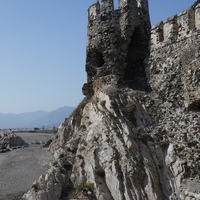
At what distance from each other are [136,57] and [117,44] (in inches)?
53.5

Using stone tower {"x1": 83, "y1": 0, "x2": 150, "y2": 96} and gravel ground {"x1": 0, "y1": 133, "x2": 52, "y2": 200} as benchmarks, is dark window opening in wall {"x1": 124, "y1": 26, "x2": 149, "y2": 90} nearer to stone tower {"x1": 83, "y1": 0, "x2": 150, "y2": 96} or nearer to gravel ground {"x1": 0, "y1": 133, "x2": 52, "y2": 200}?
stone tower {"x1": 83, "y1": 0, "x2": 150, "y2": 96}

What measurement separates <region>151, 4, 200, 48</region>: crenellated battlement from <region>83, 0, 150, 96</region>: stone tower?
147 centimetres

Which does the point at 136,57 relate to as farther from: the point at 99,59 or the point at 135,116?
the point at 135,116

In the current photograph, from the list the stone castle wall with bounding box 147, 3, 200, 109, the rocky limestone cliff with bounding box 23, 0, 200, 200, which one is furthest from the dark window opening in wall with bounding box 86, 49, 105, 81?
the stone castle wall with bounding box 147, 3, 200, 109

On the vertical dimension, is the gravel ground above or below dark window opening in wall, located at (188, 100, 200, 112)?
below

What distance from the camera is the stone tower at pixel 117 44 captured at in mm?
17219

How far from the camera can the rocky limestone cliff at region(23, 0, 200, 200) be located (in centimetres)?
1252

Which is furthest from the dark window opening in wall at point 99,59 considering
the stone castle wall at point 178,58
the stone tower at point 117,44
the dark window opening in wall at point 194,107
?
the dark window opening in wall at point 194,107

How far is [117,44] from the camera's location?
56.6 feet

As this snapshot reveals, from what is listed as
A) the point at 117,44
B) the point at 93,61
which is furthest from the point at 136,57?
the point at 93,61

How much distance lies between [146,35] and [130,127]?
611 cm

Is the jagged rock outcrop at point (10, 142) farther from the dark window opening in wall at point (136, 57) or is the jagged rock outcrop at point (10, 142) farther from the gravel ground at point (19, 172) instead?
the dark window opening in wall at point (136, 57)

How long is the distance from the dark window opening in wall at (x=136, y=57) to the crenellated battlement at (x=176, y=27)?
144 centimetres

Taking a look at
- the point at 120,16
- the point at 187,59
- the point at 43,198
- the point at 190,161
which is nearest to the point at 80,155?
the point at 43,198
